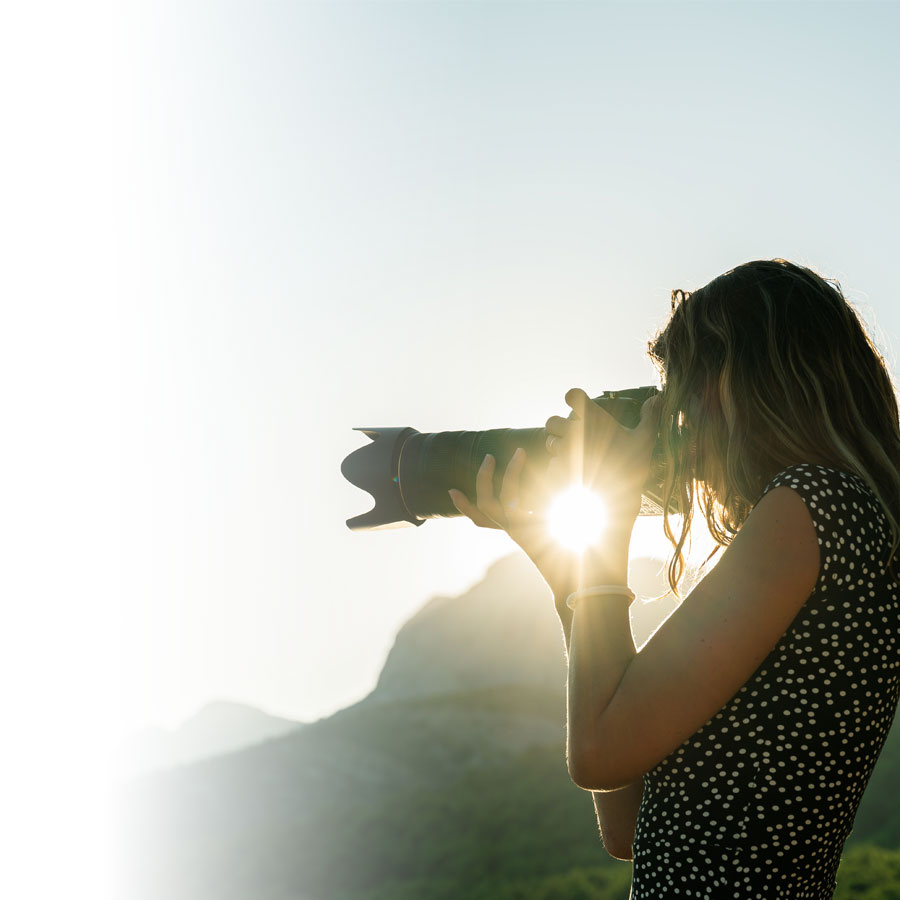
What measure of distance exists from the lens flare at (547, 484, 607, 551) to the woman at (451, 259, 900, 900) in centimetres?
2

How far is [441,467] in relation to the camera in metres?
2.29

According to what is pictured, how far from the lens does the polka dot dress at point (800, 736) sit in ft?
4.62

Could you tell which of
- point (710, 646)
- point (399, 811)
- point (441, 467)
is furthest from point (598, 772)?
point (399, 811)

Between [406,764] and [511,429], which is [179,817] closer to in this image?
[406,764]

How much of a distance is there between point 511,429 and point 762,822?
1.03 m

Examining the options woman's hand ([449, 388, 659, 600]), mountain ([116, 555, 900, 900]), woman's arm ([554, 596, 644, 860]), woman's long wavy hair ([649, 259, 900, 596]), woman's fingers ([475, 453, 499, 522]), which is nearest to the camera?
woman's long wavy hair ([649, 259, 900, 596])

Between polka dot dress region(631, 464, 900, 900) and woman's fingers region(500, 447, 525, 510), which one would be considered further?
woman's fingers region(500, 447, 525, 510)

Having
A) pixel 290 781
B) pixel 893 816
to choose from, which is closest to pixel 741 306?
pixel 893 816

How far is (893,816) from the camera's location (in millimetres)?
14469

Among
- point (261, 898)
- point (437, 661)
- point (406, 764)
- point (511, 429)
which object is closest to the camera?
point (511, 429)

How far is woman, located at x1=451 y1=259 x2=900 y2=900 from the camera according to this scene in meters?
1.36

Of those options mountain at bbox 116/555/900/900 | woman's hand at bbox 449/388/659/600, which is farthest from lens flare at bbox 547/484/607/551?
mountain at bbox 116/555/900/900

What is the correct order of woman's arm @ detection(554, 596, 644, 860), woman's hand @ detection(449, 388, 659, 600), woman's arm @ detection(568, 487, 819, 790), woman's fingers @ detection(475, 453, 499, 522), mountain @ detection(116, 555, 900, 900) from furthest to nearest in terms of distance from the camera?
mountain @ detection(116, 555, 900, 900), woman's fingers @ detection(475, 453, 499, 522), woman's arm @ detection(554, 596, 644, 860), woman's hand @ detection(449, 388, 659, 600), woman's arm @ detection(568, 487, 819, 790)

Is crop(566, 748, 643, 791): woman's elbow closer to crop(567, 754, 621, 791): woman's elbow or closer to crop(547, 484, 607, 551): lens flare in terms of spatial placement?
crop(567, 754, 621, 791): woman's elbow
